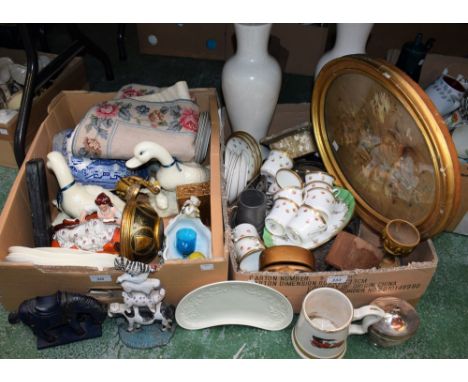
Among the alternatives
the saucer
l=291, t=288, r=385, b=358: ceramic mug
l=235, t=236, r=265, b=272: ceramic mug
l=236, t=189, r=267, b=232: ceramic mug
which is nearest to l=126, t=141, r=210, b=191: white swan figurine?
l=236, t=189, r=267, b=232: ceramic mug

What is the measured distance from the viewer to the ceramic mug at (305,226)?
1.05m

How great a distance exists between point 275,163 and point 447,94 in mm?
597

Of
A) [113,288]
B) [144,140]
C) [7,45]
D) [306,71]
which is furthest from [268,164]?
[7,45]

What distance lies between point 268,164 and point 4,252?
2.41 ft

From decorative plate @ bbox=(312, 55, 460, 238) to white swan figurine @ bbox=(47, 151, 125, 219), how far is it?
0.66 metres

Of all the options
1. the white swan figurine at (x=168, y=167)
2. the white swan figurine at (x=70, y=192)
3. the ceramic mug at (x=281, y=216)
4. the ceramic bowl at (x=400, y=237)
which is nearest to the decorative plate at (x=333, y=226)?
the ceramic mug at (x=281, y=216)

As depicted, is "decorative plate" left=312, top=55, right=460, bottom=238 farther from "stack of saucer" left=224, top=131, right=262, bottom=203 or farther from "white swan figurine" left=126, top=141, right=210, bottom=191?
"white swan figurine" left=126, top=141, right=210, bottom=191

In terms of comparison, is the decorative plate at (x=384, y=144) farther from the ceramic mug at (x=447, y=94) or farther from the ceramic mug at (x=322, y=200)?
the ceramic mug at (x=447, y=94)

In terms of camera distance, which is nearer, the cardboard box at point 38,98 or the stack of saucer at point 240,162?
the stack of saucer at point 240,162

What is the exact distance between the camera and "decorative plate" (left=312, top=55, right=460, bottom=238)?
2.82ft

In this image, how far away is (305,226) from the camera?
105cm

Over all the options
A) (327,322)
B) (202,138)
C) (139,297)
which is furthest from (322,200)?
(139,297)

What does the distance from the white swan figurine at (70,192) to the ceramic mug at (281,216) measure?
413 mm

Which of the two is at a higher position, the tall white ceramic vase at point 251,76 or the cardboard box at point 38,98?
the tall white ceramic vase at point 251,76
